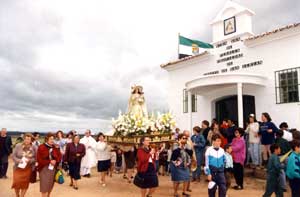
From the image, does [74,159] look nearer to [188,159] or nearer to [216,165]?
[188,159]

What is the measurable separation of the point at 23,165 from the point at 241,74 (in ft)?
27.6

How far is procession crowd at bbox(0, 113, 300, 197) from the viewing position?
6.93m

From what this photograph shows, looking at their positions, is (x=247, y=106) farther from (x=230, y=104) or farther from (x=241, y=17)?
(x=241, y=17)

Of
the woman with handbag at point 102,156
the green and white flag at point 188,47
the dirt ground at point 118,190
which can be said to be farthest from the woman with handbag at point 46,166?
the green and white flag at point 188,47

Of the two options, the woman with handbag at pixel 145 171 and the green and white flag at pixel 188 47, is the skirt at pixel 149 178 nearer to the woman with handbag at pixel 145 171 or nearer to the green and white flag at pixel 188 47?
the woman with handbag at pixel 145 171

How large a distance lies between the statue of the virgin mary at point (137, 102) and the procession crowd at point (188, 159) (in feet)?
4.50

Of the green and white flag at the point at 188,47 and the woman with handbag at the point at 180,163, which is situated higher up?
the green and white flag at the point at 188,47

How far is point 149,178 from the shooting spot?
24.9ft

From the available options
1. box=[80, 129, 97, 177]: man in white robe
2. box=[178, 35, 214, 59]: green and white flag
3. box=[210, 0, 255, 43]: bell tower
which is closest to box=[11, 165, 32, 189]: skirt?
box=[80, 129, 97, 177]: man in white robe

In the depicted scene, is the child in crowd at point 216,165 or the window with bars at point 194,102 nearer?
the child in crowd at point 216,165

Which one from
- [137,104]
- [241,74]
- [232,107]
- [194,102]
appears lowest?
[137,104]

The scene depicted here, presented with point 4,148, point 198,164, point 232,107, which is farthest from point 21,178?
point 232,107

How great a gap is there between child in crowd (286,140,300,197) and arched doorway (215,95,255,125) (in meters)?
7.05

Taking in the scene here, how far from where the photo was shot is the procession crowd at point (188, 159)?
273 inches
